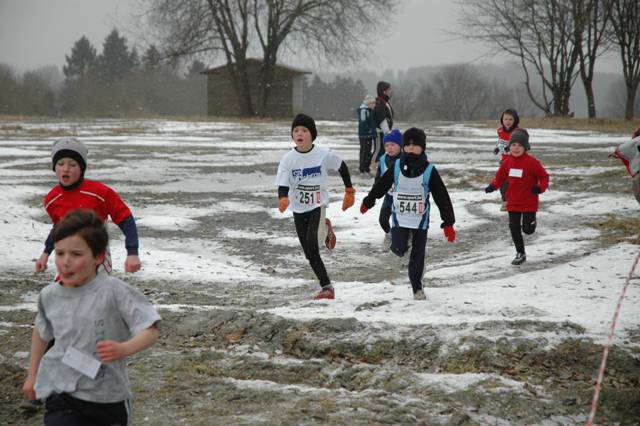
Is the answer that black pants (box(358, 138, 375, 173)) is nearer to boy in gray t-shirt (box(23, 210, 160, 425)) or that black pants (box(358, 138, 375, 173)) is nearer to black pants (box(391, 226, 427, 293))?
black pants (box(391, 226, 427, 293))

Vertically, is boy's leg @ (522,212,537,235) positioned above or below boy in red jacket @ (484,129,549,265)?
below

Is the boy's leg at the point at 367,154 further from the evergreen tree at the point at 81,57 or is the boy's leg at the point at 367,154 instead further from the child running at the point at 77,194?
the evergreen tree at the point at 81,57

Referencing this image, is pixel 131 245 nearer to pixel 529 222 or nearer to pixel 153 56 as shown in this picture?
pixel 529 222

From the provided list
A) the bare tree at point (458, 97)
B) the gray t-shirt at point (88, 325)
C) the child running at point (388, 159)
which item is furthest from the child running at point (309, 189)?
the bare tree at point (458, 97)

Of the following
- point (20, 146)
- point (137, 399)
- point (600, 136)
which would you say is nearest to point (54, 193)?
point (137, 399)

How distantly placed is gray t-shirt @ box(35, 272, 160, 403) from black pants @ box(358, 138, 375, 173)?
1376 centimetres

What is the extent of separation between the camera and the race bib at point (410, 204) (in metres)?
7.01

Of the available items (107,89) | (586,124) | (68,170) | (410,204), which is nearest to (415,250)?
(410,204)

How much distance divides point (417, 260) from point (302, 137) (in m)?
1.64

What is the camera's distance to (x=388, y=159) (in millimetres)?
10172

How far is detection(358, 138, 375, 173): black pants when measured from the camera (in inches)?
665

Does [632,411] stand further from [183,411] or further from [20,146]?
[20,146]

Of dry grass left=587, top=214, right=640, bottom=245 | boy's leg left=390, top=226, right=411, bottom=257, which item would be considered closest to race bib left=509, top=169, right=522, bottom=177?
dry grass left=587, top=214, right=640, bottom=245

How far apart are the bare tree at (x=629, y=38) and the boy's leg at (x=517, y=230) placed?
32677 mm
